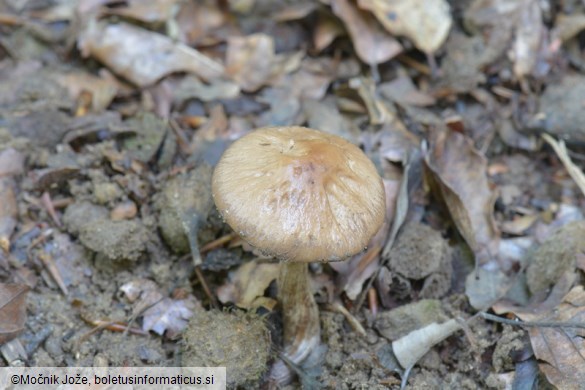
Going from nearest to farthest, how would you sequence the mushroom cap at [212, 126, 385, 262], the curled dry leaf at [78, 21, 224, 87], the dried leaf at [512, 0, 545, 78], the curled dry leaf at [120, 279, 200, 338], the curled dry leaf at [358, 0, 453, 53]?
the mushroom cap at [212, 126, 385, 262]
the curled dry leaf at [120, 279, 200, 338]
the curled dry leaf at [78, 21, 224, 87]
the curled dry leaf at [358, 0, 453, 53]
the dried leaf at [512, 0, 545, 78]

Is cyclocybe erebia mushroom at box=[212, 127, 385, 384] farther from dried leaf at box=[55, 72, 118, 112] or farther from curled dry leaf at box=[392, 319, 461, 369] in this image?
dried leaf at box=[55, 72, 118, 112]

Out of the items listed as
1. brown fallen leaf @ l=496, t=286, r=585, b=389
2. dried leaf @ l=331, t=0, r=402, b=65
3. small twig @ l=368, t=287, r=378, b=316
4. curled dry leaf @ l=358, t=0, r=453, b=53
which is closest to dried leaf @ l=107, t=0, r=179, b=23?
dried leaf @ l=331, t=0, r=402, b=65

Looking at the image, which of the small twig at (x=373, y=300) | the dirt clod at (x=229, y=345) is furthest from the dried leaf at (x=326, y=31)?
the dirt clod at (x=229, y=345)

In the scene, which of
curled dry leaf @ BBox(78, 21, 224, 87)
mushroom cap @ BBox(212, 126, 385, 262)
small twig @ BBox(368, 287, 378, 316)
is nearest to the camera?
mushroom cap @ BBox(212, 126, 385, 262)

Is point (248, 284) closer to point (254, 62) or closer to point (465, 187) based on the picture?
point (465, 187)

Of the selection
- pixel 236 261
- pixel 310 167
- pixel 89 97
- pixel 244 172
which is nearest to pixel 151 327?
pixel 236 261

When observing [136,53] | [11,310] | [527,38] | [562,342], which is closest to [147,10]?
[136,53]

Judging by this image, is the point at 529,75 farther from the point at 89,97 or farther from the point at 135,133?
the point at 89,97

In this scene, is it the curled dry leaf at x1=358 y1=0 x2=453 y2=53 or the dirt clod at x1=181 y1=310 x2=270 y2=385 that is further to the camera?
the curled dry leaf at x1=358 y1=0 x2=453 y2=53
